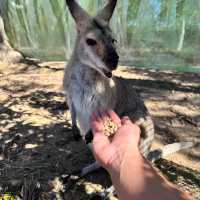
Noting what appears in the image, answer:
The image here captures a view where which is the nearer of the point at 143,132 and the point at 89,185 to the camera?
the point at 89,185

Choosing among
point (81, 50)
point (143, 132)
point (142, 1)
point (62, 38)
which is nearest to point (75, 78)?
point (81, 50)

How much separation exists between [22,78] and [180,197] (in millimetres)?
5215

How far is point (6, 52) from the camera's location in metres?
7.51

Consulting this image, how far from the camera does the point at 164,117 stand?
4.85 m

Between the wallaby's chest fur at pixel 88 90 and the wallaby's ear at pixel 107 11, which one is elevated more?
the wallaby's ear at pixel 107 11

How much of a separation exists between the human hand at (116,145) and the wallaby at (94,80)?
3.16 feet

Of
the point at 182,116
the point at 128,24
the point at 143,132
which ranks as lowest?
the point at 182,116

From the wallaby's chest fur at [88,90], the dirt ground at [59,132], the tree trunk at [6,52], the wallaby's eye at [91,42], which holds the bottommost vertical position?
the dirt ground at [59,132]

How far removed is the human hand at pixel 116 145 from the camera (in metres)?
1.97

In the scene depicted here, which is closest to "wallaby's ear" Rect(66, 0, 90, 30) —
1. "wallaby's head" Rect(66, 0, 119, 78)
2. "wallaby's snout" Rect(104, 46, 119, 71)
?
"wallaby's head" Rect(66, 0, 119, 78)

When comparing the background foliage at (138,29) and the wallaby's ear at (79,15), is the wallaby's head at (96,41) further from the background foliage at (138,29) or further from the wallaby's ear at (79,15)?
the background foliage at (138,29)

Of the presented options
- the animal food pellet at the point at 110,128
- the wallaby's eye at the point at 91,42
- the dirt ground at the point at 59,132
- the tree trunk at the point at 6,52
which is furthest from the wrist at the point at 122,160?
the tree trunk at the point at 6,52

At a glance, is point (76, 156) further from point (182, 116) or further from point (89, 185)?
point (182, 116)

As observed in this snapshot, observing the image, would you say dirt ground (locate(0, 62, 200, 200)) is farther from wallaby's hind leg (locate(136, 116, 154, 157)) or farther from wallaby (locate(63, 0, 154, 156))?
wallaby (locate(63, 0, 154, 156))
